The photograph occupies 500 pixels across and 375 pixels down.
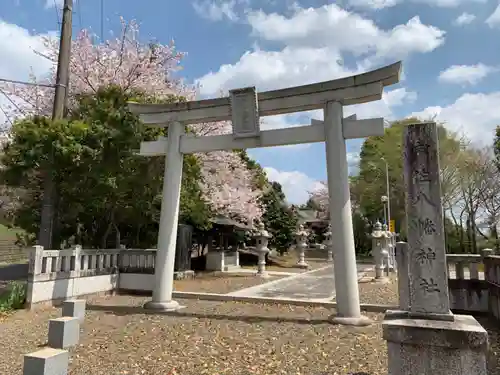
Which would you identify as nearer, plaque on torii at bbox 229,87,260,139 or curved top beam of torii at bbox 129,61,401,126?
curved top beam of torii at bbox 129,61,401,126

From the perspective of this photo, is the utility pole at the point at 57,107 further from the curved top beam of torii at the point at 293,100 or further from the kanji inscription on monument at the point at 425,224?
the kanji inscription on monument at the point at 425,224

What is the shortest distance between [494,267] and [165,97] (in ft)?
38.1

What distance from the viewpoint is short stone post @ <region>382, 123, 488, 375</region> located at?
148 inches

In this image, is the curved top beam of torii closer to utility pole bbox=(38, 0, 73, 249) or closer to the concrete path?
utility pole bbox=(38, 0, 73, 249)

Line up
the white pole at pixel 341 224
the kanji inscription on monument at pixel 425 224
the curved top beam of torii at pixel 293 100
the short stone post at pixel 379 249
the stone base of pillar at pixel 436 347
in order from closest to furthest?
the stone base of pillar at pixel 436 347, the kanji inscription on monument at pixel 425 224, the white pole at pixel 341 224, the curved top beam of torii at pixel 293 100, the short stone post at pixel 379 249

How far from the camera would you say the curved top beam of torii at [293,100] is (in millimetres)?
7977

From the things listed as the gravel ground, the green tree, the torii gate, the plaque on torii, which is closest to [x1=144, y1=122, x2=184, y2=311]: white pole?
the torii gate

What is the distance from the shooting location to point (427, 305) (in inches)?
167

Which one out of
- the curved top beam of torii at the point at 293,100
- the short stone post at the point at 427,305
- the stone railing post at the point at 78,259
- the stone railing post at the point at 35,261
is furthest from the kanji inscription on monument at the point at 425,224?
the stone railing post at the point at 78,259

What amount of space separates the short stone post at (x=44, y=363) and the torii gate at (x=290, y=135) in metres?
4.50

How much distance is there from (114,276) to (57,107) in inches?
217

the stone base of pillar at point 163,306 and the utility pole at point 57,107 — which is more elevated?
the utility pole at point 57,107

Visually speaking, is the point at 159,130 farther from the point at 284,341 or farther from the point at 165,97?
the point at 284,341

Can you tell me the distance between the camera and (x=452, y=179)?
30547 mm
